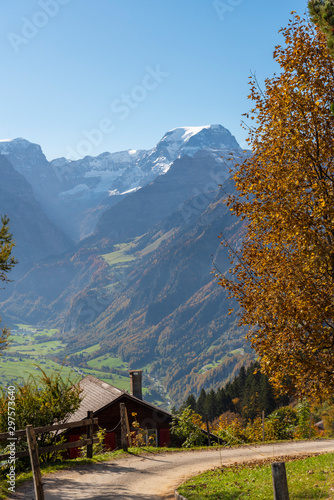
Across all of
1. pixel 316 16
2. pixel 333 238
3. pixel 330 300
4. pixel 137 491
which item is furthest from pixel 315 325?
pixel 137 491

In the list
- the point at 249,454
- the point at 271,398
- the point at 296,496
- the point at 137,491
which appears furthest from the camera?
the point at 271,398

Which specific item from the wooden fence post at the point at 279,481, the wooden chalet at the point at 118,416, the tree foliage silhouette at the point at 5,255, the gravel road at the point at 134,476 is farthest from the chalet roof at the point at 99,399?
the wooden fence post at the point at 279,481

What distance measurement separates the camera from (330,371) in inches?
408

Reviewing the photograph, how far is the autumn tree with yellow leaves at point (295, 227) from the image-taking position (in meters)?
10.3

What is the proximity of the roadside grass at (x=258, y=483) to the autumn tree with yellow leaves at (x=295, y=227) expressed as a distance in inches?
103

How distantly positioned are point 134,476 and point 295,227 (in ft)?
35.9

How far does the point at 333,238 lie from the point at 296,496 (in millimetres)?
6583

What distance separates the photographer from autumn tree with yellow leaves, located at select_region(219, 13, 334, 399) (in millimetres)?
10273

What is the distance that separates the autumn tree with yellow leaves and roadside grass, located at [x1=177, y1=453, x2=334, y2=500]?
262 centimetres

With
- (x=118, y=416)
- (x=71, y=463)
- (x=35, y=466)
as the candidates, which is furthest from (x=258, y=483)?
(x=118, y=416)

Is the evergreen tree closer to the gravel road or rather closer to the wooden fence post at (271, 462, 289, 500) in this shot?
the gravel road

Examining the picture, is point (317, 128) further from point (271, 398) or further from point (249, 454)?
point (271, 398)

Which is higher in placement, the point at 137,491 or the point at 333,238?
the point at 333,238

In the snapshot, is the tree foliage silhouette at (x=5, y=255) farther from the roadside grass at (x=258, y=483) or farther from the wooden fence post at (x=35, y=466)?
the roadside grass at (x=258, y=483)
